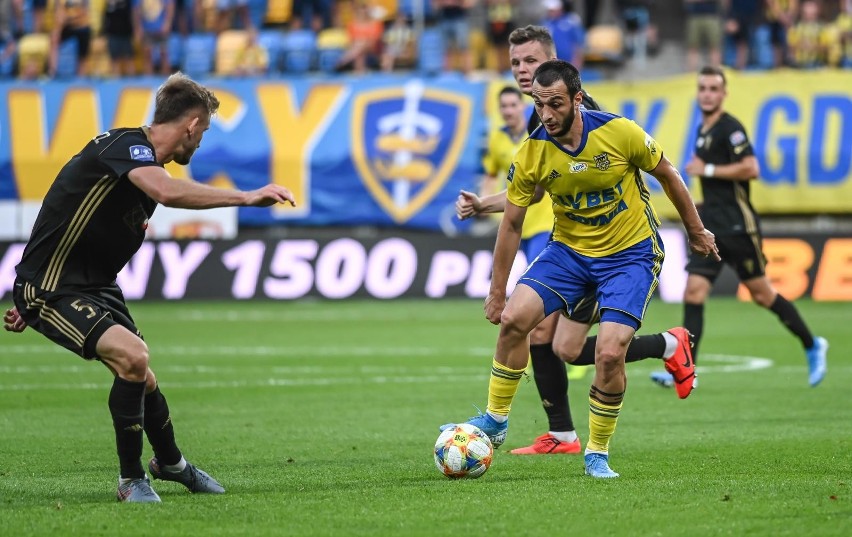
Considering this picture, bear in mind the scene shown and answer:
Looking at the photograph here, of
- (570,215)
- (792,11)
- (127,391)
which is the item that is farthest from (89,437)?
(792,11)

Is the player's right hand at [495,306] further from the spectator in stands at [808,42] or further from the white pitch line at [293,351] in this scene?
the spectator in stands at [808,42]

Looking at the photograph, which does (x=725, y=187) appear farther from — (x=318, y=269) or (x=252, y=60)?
(x=252, y=60)

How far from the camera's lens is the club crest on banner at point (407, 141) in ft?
80.4

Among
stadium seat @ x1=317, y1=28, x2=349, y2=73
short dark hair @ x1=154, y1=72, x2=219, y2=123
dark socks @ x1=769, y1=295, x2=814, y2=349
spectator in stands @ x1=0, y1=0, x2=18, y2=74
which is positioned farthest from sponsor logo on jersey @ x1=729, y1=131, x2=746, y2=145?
spectator in stands @ x1=0, y1=0, x2=18, y2=74

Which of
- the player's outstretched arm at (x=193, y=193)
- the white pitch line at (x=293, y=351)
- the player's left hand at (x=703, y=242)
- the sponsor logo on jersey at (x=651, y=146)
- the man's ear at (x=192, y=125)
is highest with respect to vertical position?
the man's ear at (x=192, y=125)

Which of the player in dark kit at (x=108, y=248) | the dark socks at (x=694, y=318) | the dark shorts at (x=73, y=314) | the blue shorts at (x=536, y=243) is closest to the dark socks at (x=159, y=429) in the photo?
the player in dark kit at (x=108, y=248)

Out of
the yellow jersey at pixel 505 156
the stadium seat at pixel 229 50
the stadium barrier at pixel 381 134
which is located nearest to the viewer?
the yellow jersey at pixel 505 156

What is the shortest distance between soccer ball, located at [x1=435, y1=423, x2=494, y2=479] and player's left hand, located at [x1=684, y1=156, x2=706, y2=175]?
18.4 ft

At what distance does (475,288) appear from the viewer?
2278 centimetres

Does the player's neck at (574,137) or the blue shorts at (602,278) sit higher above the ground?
the player's neck at (574,137)

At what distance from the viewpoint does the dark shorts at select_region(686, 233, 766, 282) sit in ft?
41.4

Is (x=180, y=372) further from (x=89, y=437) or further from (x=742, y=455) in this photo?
(x=742, y=455)

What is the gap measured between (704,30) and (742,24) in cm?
76

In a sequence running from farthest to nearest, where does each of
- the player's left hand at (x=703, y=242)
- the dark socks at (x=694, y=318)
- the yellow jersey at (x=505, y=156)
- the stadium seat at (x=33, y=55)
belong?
the stadium seat at (x=33, y=55), the dark socks at (x=694, y=318), the yellow jersey at (x=505, y=156), the player's left hand at (x=703, y=242)
